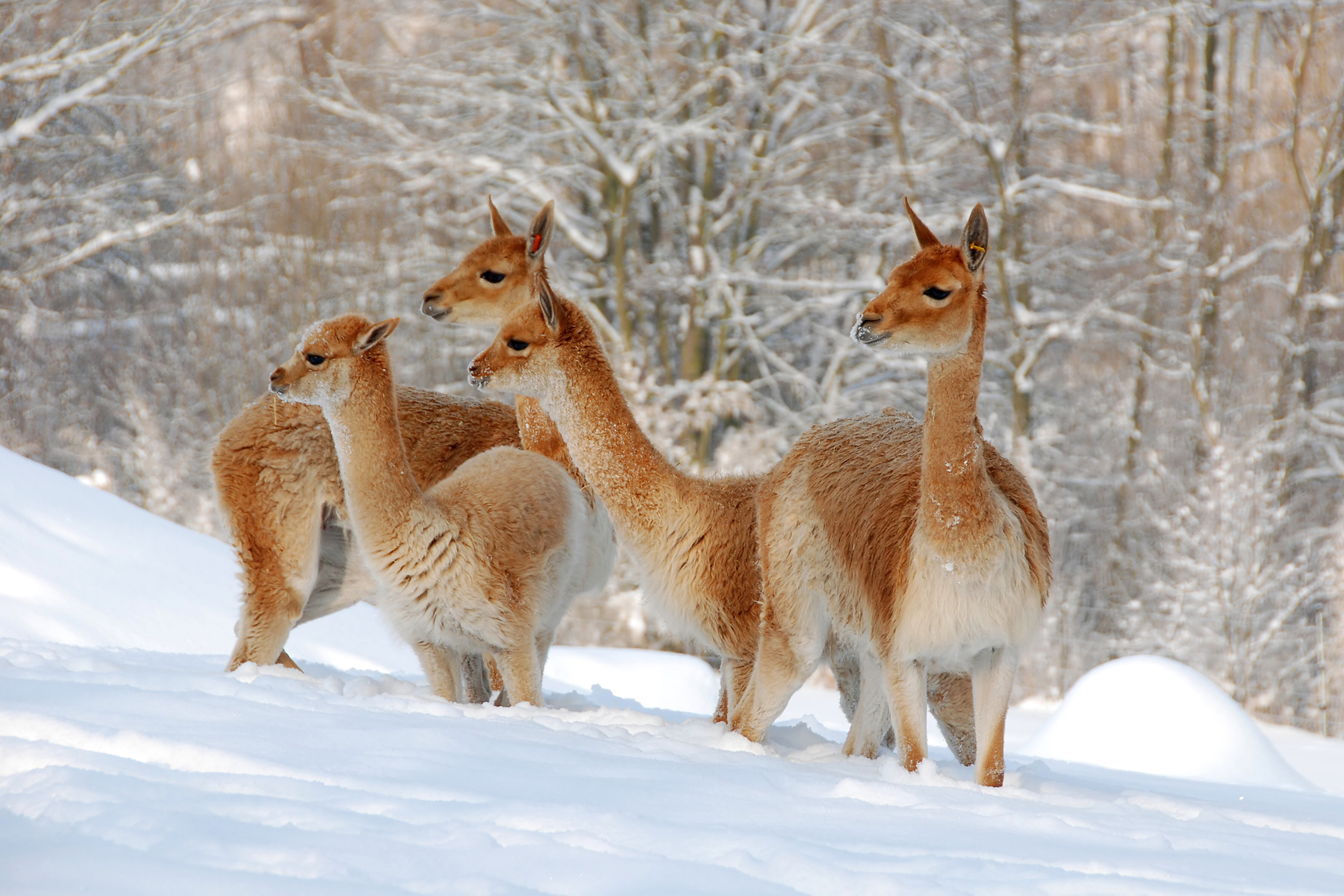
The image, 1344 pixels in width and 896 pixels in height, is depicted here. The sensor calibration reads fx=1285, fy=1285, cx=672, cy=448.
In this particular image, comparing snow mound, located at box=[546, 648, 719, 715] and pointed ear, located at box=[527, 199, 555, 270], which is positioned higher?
pointed ear, located at box=[527, 199, 555, 270]

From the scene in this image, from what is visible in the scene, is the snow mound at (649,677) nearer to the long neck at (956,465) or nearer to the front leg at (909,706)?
the front leg at (909,706)

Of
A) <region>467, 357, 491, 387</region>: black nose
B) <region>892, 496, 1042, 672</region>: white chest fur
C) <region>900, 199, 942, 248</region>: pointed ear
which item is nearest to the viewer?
<region>892, 496, 1042, 672</region>: white chest fur

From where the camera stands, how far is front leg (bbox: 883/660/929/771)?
14.1 ft

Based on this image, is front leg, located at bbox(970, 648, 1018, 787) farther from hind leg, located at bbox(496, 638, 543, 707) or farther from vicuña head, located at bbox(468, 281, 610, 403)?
vicuña head, located at bbox(468, 281, 610, 403)

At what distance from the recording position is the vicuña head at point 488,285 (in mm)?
6484

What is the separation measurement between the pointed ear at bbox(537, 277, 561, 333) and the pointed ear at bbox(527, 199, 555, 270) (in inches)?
39.8

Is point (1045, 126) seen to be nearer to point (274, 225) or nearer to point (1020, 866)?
point (274, 225)

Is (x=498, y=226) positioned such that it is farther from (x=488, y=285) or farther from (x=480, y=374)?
(x=480, y=374)

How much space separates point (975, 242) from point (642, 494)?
1844 millimetres

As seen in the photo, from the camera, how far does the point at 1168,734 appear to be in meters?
7.91

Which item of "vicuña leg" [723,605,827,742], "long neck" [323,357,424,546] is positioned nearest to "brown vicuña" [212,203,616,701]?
"long neck" [323,357,424,546]

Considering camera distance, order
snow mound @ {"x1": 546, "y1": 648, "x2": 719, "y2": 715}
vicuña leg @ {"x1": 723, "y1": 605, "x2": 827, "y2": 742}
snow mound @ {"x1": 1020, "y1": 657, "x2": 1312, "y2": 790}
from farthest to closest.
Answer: snow mound @ {"x1": 546, "y1": 648, "x2": 719, "y2": 715}
snow mound @ {"x1": 1020, "y1": 657, "x2": 1312, "y2": 790}
vicuña leg @ {"x1": 723, "y1": 605, "x2": 827, "y2": 742}

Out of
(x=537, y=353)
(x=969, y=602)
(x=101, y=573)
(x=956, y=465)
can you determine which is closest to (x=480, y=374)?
→ (x=537, y=353)

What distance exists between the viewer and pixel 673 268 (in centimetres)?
1791
